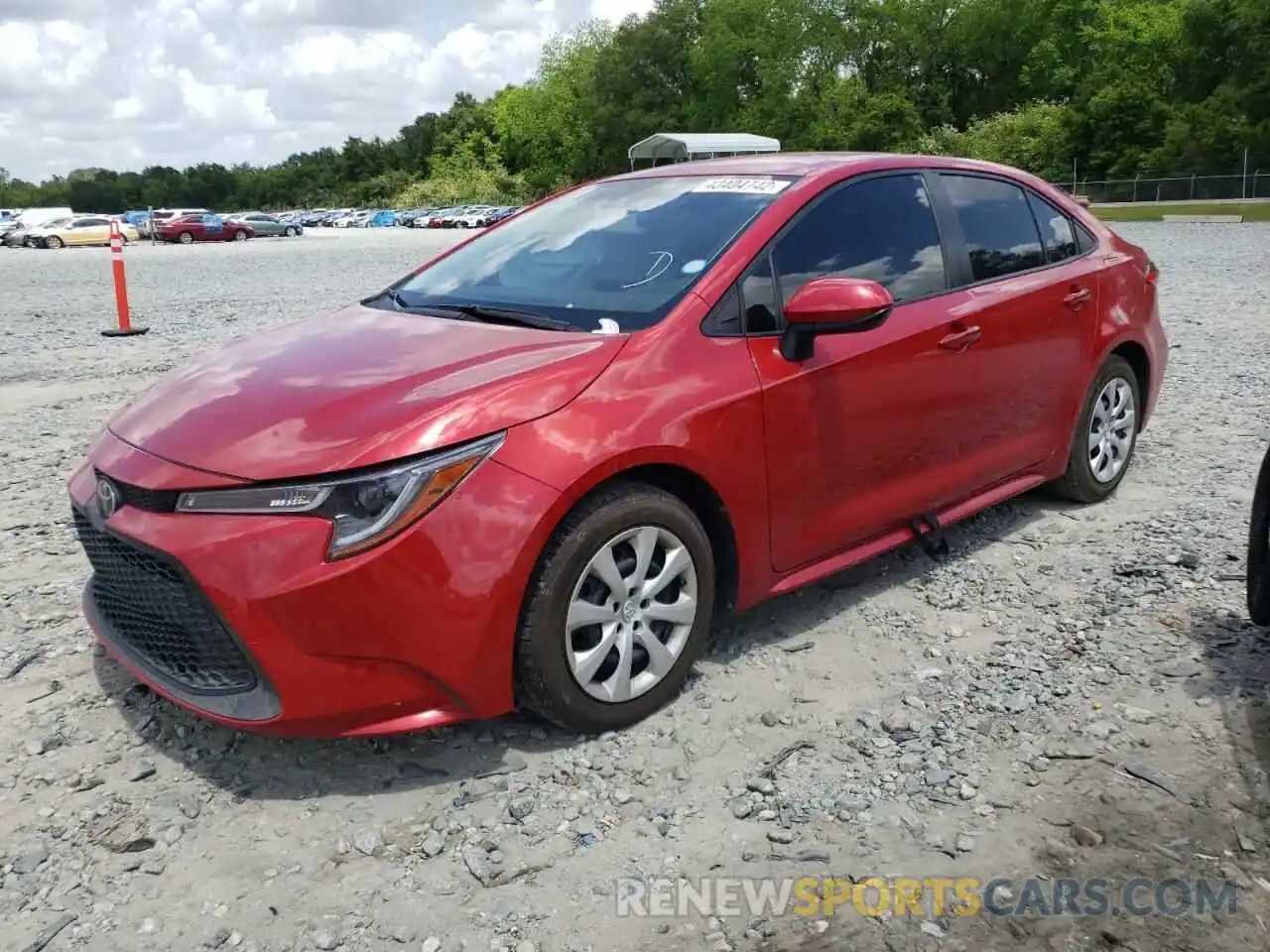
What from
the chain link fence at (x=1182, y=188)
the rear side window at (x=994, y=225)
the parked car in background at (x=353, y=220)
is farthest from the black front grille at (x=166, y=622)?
the parked car in background at (x=353, y=220)

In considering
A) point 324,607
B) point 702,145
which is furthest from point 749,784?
point 702,145

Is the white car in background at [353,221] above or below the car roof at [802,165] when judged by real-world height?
above

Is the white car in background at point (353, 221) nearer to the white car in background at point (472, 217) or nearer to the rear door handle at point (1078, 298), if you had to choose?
the white car in background at point (472, 217)

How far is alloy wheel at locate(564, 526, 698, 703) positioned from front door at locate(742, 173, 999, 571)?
45 cm

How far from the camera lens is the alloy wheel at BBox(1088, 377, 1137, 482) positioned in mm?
5137

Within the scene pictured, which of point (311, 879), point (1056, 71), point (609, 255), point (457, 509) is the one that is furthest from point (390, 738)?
point (1056, 71)

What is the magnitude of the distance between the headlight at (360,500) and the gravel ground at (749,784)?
0.79 metres

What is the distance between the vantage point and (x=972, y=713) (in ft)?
11.0

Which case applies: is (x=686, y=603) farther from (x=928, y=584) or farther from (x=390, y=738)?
(x=928, y=584)

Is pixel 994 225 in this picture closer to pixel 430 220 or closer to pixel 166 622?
pixel 166 622

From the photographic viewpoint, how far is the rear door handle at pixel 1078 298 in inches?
187

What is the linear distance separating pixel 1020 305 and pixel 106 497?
3.44 meters

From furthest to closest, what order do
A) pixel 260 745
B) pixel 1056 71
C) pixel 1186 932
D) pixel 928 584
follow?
pixel 1056 71
pixel 928 584
pixel 260 745
pixel 1186 932

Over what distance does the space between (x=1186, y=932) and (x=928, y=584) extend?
2.07 m
